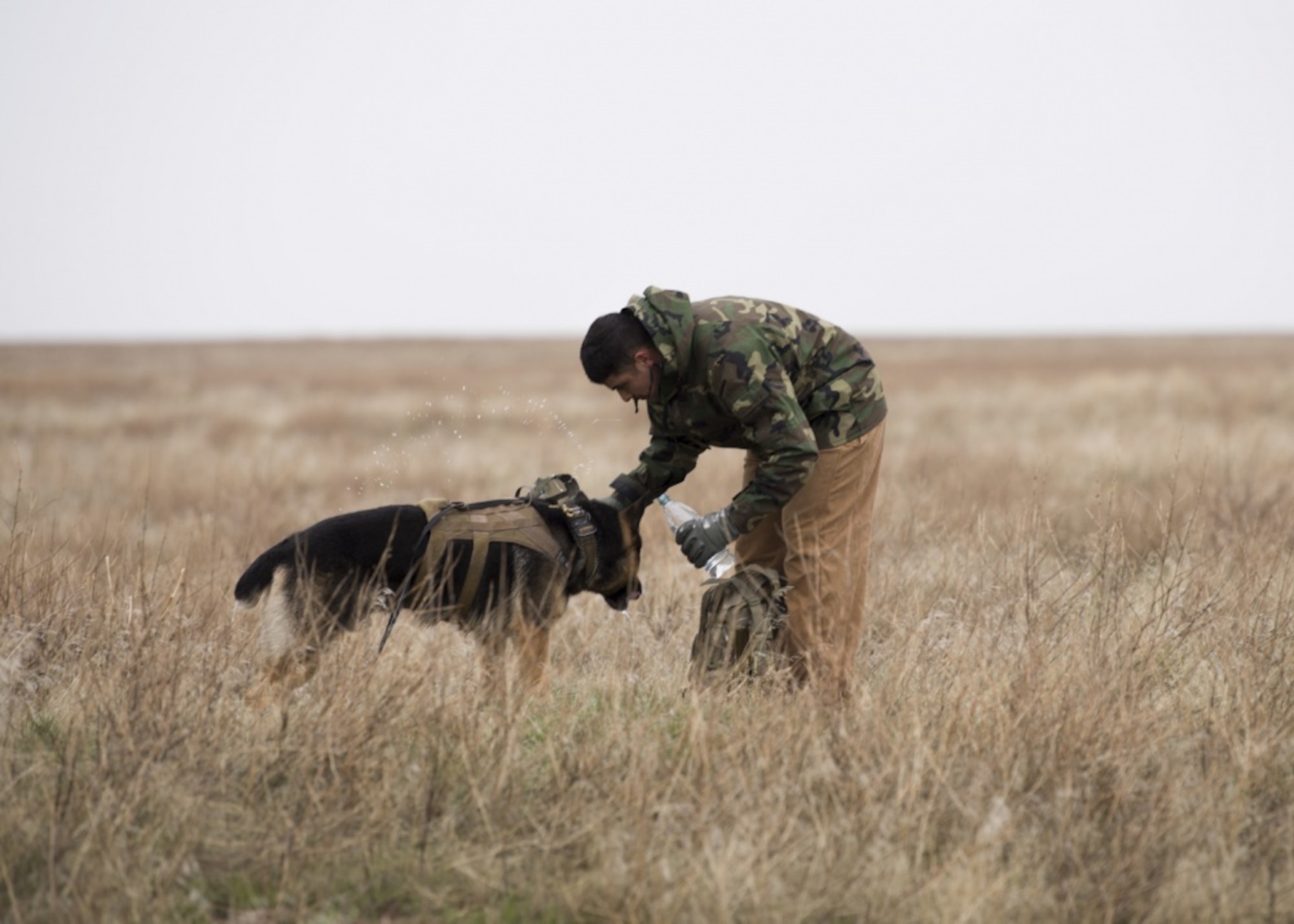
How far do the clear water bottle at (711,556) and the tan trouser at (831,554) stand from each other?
24 centimetres

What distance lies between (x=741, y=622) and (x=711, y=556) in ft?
1.11

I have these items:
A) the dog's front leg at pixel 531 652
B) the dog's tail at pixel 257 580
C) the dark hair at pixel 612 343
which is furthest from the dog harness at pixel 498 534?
the dark hair at pixel 612 343

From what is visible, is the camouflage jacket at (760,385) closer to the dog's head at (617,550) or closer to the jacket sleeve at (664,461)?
the jacket sleeve at (664,461)

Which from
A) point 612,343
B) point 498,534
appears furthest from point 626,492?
point 612,343

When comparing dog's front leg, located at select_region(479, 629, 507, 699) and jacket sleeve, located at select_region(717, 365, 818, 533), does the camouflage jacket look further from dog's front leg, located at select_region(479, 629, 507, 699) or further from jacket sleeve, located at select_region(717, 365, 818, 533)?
dog's front leg, located at select_region(479, 629, 507, 699)

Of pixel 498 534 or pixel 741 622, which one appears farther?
pixel 498 534

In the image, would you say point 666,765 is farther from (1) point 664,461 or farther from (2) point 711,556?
(1) point 664,461

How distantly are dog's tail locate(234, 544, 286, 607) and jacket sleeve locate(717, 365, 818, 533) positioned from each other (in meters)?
2.01

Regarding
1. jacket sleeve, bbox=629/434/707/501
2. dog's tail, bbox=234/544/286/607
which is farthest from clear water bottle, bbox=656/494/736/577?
dog's tail, bbox=234/544/286/607

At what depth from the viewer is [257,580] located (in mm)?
4352

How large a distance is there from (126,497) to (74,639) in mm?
7922

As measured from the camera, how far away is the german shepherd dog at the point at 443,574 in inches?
167

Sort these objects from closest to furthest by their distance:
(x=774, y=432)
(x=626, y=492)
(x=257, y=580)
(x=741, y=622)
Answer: (x=774, y=432) → (x=741, y=622) → (x=257, y=580) → (x=626, y=492)

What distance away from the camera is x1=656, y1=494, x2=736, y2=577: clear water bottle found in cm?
416
